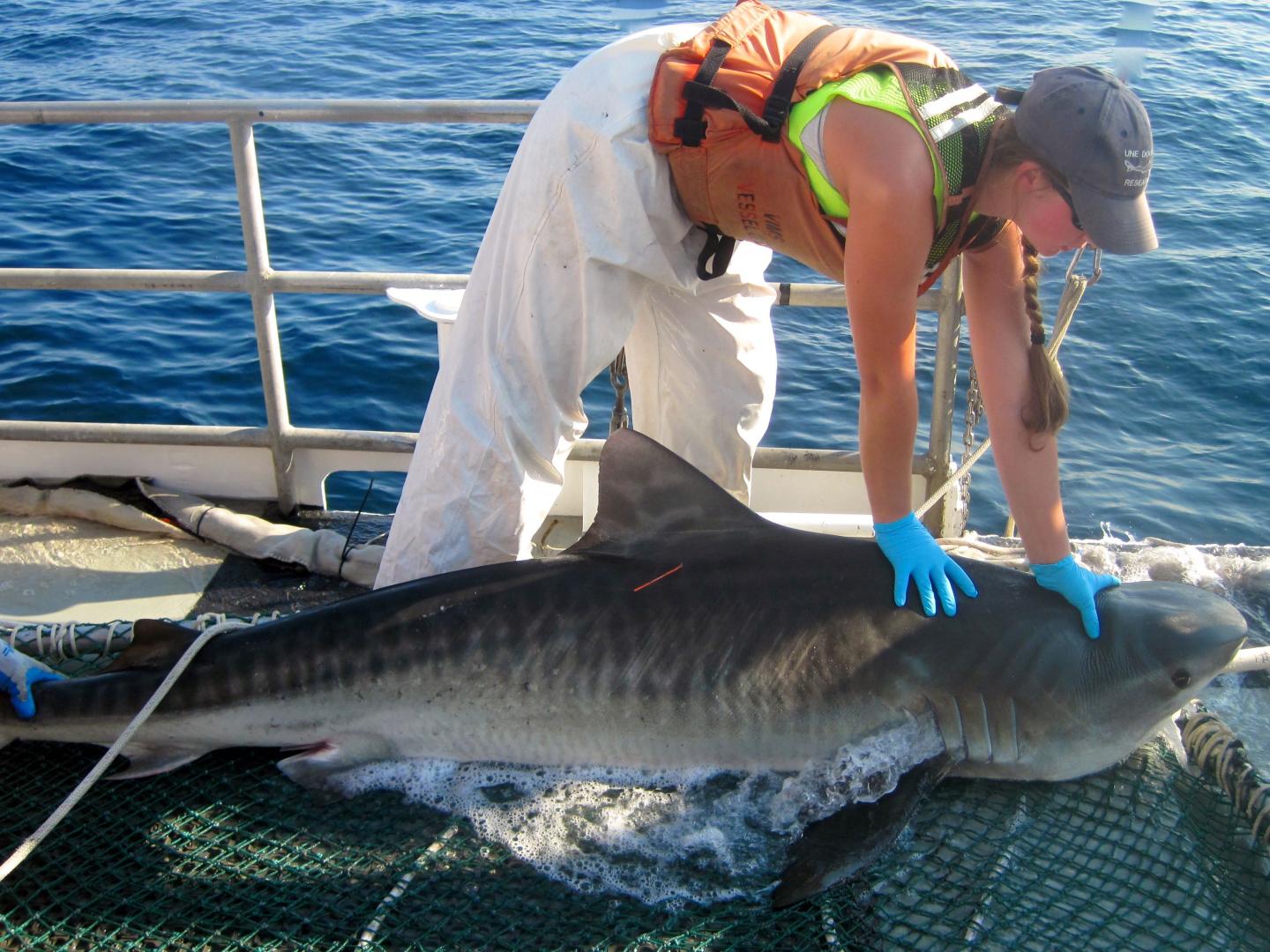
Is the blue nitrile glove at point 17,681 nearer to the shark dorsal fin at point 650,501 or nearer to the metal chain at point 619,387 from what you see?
the shark dorsal fin at point 650,501

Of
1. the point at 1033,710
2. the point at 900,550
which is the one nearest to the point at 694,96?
the point at 900,550

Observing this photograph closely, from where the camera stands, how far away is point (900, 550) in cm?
328

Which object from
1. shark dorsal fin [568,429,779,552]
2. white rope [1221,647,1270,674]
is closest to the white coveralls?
shark dorsal fin [568,429,779,552]

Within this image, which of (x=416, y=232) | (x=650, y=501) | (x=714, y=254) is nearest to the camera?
(x=650, y=501)

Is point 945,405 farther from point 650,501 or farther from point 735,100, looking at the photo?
point 735,100

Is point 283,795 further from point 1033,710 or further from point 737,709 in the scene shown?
point 1033,710

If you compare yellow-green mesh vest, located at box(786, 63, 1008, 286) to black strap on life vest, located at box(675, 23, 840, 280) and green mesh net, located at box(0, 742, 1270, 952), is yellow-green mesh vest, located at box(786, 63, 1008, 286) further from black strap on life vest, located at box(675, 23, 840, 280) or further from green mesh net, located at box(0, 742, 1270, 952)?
green mesh net, located at box(0, 742, 1270, 952)

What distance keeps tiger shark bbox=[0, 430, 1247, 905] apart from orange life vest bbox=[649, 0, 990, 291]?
103 centimetres

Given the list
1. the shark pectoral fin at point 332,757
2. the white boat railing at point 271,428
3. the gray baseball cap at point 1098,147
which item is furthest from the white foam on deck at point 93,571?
the gray baseball cap at point 1098,147

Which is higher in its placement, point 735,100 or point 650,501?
point 735,100

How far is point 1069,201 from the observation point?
2836mm

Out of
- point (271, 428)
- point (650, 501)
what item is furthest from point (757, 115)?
point (271, 428)

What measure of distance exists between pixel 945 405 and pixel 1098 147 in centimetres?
208

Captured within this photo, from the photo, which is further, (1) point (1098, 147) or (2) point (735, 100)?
(2) point (735, 100)
